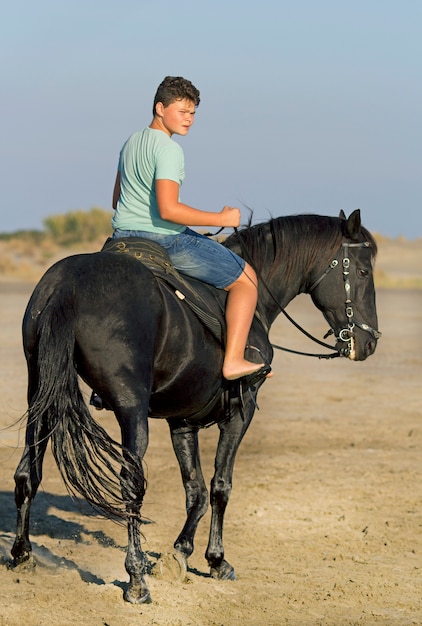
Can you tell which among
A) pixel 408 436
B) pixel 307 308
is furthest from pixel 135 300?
pixel 307 308

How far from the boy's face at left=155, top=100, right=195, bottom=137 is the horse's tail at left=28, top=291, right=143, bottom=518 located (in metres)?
1.27

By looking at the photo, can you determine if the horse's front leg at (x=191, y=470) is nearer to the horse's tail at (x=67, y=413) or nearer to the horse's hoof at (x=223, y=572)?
the horse's hoof at (x=223, y=572)

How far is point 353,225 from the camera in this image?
6.92 metres

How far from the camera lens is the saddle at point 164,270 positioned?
603cm

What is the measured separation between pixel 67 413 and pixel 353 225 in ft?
7.65

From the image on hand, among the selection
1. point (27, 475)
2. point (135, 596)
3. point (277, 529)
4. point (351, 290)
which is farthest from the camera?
point (277, 529)

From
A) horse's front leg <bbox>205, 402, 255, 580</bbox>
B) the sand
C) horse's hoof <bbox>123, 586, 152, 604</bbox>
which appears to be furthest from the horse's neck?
horse's hoof <bbox>123, 586, 152, 604</bbox>

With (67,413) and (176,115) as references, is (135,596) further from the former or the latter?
(176,115)

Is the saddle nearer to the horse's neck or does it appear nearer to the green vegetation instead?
the horse's neck

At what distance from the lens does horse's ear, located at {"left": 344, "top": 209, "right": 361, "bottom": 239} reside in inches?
270

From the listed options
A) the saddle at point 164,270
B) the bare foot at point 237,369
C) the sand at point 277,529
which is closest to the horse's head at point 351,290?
the bare foot at point 237,369

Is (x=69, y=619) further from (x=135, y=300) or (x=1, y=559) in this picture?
(x=135, y=300)

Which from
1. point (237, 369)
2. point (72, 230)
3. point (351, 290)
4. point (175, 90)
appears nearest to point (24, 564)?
point (237, 369)

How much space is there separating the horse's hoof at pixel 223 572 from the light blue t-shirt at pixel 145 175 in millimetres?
2164
